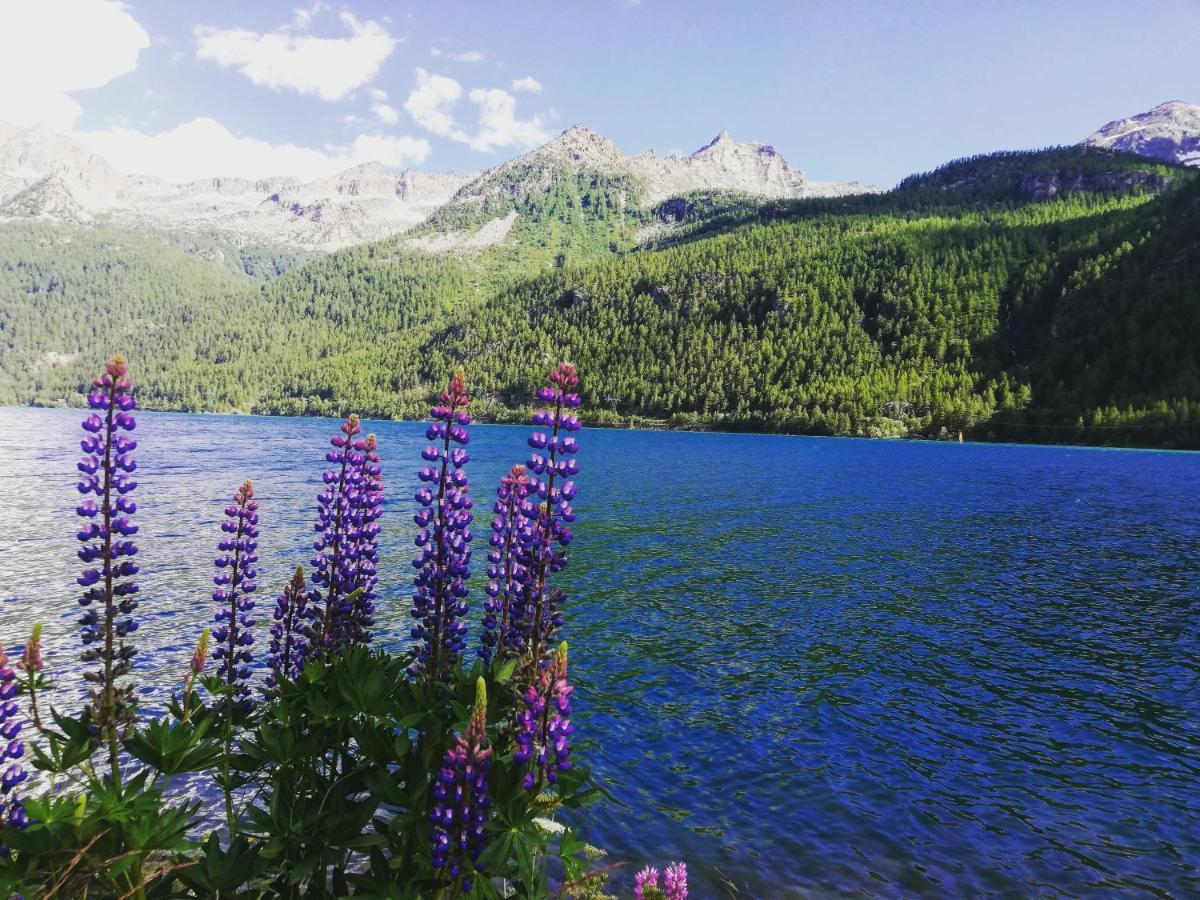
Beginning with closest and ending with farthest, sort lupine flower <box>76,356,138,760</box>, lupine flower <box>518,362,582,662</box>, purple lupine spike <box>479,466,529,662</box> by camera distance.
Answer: lupine flower <box>76,356,138,760</box>, lupine flower <box>518,362,582,662</box>, purple lupine spike <box>479,466,529,662</box>

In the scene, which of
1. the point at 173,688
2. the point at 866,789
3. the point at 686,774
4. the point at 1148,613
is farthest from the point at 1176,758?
the point at 173,688

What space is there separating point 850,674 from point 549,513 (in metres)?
18.8

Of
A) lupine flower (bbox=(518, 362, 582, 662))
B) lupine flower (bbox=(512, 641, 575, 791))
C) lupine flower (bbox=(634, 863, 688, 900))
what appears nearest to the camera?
lupine flower (bbox=(512, 641, 575, 791))

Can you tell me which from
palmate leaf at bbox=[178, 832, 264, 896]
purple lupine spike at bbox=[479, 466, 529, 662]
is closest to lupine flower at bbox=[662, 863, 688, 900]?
purple lupine spike at bbox=[479, 466, 529, 662]

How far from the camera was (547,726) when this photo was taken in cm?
700

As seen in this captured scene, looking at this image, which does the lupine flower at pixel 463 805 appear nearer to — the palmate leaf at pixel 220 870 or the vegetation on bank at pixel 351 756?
the vegetation on bank at pixel 351 756

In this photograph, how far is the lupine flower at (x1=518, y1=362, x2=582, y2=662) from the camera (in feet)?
27.9

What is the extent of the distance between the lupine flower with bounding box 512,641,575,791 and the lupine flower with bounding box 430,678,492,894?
2.45ft

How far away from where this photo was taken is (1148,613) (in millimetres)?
31391

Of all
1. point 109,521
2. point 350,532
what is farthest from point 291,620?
point 109,521

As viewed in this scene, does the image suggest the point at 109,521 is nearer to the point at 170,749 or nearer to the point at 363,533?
the point at 170,749

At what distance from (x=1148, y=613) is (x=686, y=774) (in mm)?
28501

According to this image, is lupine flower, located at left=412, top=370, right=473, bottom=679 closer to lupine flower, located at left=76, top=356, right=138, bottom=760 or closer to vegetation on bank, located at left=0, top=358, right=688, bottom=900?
vegetation on bank, located at left=0, top=358, right=688, bottom=900

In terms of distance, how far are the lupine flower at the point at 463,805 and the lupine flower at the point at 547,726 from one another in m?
0.75
